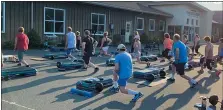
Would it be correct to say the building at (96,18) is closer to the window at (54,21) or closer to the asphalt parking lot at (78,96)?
the window at (54,21)

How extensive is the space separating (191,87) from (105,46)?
753cm

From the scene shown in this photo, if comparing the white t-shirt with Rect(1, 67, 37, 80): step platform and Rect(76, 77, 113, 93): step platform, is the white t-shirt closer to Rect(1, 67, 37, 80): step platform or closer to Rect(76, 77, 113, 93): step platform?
Rect(1, 67, 37, 80): step platform

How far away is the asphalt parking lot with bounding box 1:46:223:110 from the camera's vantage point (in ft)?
21.8

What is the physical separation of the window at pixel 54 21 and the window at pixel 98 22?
11.9 feet

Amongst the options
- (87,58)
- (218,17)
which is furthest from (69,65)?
(218,17)

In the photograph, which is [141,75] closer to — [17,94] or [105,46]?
[17,94]

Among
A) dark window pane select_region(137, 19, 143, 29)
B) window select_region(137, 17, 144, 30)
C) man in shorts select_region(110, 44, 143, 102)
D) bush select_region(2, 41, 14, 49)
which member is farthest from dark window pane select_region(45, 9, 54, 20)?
man in shorts select_region(110, 44, 143, 102)

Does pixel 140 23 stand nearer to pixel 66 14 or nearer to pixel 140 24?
pixel 140 24

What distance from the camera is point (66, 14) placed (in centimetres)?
2178

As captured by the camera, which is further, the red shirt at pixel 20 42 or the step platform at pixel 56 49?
the step platform at pixel 56 49

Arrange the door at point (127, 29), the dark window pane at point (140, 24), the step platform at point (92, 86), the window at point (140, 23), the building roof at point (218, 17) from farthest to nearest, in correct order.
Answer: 1. the building roof at point (218, 17)
2. the dark window pane at point (140, 24)
3. the window at point (140, 23)
4. the door at point (127, 29)
5. the step platform at point (92, 86)

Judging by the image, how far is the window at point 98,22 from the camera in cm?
2473

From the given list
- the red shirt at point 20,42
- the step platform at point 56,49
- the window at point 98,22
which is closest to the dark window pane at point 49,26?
the step platform at point 56,49

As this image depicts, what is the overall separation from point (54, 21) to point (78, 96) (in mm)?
14297
